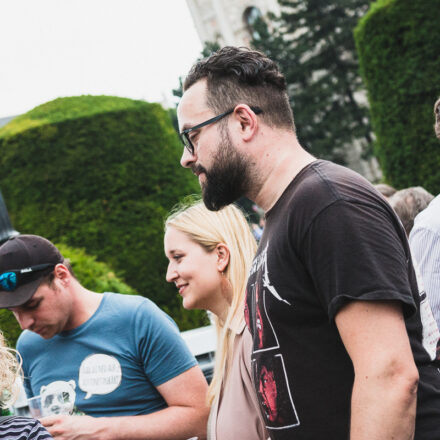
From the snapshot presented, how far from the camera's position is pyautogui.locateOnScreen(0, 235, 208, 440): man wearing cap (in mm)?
2539

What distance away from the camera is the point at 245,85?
65.8 inches

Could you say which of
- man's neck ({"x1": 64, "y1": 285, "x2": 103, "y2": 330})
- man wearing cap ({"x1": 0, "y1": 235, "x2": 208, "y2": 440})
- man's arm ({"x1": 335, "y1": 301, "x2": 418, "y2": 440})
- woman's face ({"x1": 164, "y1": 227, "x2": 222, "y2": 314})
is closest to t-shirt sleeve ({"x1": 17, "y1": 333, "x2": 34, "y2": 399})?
man wearing cap ({"x1": 0, "y1": 235, "x2": 208, "y2": 440})

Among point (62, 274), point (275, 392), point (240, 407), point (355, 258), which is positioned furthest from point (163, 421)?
point (355, 258)

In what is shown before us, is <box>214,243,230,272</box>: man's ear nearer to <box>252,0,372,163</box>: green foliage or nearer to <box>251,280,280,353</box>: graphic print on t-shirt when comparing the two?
<box>251,280,280,353</box>: graphic print on t-shirt

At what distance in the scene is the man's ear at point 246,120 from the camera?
5.31 feet

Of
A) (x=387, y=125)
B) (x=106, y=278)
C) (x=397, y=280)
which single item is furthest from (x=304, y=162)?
(x=387, y=125)

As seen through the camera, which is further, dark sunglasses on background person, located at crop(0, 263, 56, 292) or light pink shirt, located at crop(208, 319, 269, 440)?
dark sunglasses on background person, located at crop(0, 263, 56, 292)

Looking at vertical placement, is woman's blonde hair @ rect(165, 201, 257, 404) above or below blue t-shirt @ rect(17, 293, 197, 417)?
above

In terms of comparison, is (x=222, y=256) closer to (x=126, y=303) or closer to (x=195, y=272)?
(x=195, y=272)

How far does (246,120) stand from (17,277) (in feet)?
5.38

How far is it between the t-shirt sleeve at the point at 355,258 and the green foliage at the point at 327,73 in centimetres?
2410

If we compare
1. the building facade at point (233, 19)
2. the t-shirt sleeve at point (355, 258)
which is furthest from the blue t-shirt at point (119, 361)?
the building facade at point (233, 19)

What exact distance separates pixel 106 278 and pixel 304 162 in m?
3.92

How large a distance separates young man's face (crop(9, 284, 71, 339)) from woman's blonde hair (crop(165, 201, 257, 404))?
0.69m
